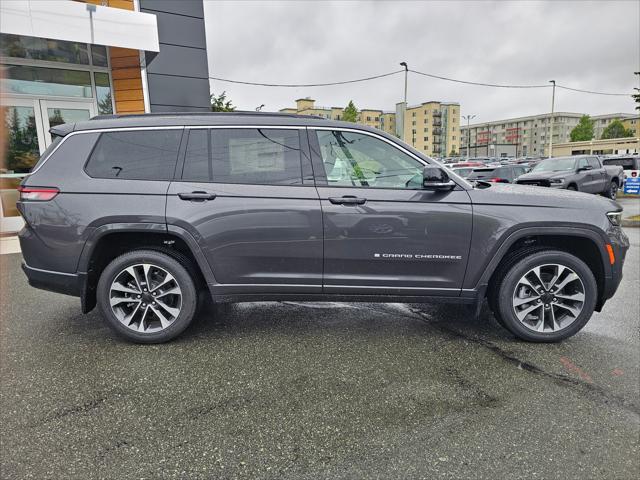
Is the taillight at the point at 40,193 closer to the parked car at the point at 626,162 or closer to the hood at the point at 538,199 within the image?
the hood at the point at 538,199

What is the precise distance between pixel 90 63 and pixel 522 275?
10241 mm

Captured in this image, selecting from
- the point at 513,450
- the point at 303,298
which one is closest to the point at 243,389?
the point at 303,298

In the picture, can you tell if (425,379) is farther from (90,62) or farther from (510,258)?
(90,62)

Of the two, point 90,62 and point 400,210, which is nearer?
point 400,210

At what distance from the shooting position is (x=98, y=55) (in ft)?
32.0

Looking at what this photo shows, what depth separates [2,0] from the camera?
7.39 meters

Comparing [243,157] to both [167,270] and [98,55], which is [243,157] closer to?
[167,270]

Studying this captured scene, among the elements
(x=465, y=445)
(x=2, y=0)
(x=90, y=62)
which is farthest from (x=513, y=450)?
(x=90, y=62)

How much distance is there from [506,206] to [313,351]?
1.97 meters

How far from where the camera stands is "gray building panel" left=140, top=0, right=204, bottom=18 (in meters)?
10.3

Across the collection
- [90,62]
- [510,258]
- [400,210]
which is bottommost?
[510,258]

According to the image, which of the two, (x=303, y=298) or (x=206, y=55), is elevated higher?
(x=206, y=55)

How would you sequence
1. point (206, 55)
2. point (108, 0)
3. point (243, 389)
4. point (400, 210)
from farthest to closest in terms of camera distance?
point (206, 55) → point (108, 0) → point (400, 210) → point (243, 389)

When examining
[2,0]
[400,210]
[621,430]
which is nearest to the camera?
[621,430]
